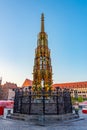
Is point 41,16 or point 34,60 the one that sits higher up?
point 41,16

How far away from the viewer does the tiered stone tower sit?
21.1 m

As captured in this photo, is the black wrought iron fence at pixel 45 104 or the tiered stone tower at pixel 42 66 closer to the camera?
the black wrought iron fence at pixel 45 104

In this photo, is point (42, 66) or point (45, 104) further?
point (42, 66)

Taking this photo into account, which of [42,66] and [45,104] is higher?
[42,66]

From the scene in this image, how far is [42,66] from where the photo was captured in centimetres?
2200

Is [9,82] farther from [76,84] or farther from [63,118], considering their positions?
[63,118]

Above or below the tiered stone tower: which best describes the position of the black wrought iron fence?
below

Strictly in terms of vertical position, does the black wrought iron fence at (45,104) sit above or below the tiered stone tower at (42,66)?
below

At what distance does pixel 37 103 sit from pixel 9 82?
84.5 m

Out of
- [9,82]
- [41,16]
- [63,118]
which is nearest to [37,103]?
[63,118]

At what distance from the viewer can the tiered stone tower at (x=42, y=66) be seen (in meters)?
21.1

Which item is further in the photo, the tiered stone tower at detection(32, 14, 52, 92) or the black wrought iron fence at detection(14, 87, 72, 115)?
the tiered stone tower at detection(32, 14, 52, 92)

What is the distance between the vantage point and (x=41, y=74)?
70.1 feet


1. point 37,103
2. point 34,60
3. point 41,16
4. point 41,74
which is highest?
point 41,16
